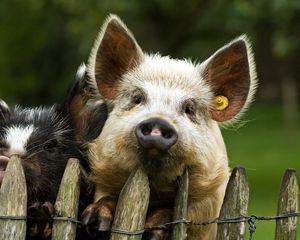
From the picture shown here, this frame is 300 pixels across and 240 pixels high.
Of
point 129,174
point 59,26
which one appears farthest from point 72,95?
point 59,26

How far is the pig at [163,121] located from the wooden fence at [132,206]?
0.56 feet

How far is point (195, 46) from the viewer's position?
79.3 ft

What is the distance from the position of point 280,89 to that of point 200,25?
33.0ft

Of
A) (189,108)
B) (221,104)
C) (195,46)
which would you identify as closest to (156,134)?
(189,108)

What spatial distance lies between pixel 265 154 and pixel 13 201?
18.2m

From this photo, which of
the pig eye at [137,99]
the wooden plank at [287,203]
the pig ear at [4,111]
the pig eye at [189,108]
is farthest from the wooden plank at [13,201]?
the wooden plank at [287,203]

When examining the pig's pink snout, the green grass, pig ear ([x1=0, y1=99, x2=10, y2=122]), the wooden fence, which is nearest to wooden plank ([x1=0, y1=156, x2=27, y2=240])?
the wooden fence

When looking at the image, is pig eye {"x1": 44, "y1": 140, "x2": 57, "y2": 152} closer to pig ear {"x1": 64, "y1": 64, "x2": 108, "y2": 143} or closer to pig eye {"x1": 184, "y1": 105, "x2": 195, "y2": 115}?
pig ear {"x1": 64, "y1": 64, "x2": 108, "y2": 143}

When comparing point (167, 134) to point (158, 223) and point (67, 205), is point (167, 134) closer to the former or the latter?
point (158, 223)

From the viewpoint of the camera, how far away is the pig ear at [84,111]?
5863 mm

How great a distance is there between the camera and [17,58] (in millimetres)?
25484

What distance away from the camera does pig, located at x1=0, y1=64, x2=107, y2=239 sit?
5160mm

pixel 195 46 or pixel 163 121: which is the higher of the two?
pixel 195 46

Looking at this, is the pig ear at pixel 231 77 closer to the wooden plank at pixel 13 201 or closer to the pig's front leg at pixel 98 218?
the pig's front leg at pixel 98 218
